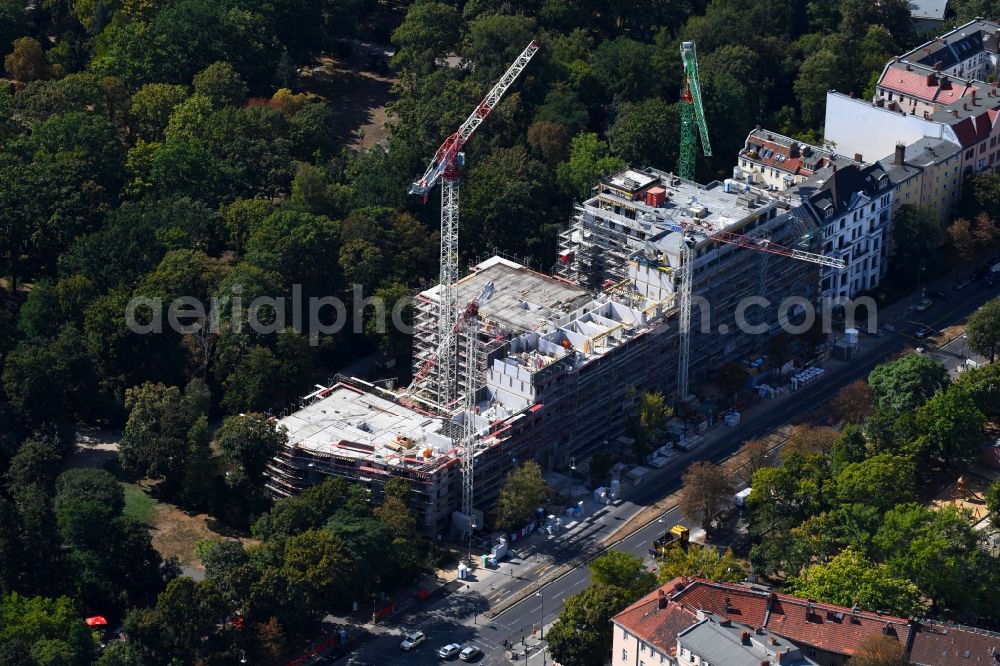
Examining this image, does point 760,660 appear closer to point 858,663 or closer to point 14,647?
point 858,663

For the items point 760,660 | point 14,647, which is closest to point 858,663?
point 760,660

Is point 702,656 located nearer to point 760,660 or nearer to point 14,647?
point 760,660

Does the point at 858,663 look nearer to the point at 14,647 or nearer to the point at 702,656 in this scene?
the point at 702,656

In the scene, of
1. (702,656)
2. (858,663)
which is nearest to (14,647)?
(702,656)

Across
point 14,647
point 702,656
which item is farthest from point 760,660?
point 14,647
